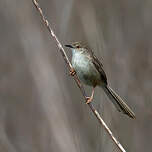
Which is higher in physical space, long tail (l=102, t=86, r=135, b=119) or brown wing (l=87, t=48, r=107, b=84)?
brown wing (l=87, t=48, r=107, b=84)

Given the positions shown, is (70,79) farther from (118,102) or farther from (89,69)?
(118,102)

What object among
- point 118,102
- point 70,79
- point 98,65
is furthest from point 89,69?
point 70,79

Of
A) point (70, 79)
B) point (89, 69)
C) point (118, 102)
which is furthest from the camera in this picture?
point (70, 79)

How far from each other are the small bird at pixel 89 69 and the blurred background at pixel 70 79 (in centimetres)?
9

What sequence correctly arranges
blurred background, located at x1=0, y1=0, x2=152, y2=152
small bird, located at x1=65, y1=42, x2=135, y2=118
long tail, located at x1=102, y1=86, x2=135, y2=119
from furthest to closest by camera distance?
blurred background, located at x1=0, y1=0, x2=152, y2=152, small bird, located at x1=65, y1=42, x2=135, y2=118, long tail, located at x1=102, y1=86, x2=135, y2=119

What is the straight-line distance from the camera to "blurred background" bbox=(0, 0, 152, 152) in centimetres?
558

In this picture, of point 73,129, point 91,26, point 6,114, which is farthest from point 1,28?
point 73,129

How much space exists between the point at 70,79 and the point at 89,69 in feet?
4.00

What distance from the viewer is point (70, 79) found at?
6781mm

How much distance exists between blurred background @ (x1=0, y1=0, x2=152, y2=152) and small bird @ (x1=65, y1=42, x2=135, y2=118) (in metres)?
0.09

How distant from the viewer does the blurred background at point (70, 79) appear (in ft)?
18.3

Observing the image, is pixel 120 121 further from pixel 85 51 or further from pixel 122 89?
pixel 85 51

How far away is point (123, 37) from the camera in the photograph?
6641 mm

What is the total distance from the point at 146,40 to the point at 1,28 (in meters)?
1.98
